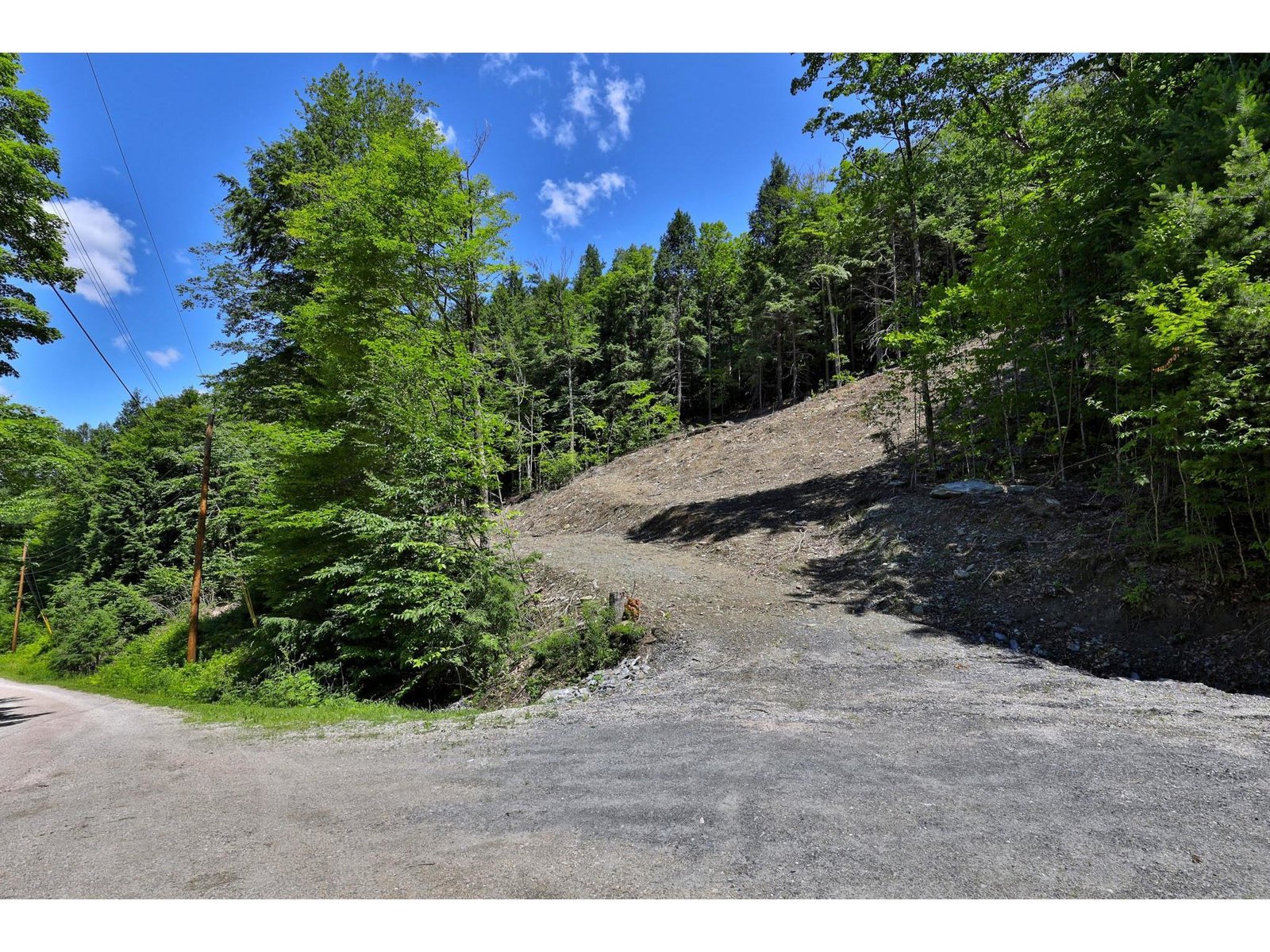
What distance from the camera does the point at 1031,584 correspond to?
6.92m

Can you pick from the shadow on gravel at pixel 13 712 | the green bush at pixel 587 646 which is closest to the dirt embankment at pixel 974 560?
the green bush at pixel 587 646

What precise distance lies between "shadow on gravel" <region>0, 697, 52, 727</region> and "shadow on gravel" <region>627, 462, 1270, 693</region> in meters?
15.0

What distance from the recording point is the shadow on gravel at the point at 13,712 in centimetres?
972

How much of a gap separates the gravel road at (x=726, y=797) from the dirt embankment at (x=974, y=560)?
2.97ft

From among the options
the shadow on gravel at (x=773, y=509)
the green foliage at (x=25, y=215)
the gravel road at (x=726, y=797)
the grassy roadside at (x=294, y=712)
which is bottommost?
the grassy roadside at (x=294, y=712)

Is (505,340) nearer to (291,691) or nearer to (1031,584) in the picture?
(291,691)

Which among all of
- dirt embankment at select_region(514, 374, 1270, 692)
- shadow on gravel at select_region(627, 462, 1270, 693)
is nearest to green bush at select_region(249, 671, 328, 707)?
dirt embankment at select_region(514, 374, 1270, 692)

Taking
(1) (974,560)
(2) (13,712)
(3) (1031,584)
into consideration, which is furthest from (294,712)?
(3) (1031,584)

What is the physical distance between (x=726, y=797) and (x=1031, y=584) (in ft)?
20.2

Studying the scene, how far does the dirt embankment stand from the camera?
5.52 metres

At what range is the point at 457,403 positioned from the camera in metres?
9.62

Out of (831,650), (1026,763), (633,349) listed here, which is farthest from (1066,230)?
(633,349)

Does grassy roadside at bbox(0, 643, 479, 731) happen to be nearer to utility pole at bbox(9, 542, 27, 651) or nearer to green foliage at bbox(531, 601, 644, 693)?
green foliage at bbox(531, 601, 644, 693)

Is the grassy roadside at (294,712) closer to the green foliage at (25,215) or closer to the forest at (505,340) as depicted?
the forest at (505,340)
